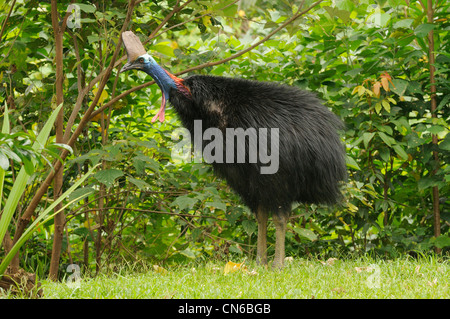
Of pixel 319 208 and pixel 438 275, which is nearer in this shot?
pixel 438 275

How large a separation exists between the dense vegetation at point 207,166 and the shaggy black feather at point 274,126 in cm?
40

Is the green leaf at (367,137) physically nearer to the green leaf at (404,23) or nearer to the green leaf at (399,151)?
the green leaf at (399,151)

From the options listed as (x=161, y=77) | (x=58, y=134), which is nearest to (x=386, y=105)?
(x=161, y=77)

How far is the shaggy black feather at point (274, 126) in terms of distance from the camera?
307 cm

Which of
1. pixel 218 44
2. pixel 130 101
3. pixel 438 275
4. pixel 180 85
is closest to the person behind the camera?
pixel 438 275

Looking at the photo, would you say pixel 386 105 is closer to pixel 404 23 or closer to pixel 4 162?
pixel 404 23

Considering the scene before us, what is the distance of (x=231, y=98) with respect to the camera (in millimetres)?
3121

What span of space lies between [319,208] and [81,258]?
1785 millimetres

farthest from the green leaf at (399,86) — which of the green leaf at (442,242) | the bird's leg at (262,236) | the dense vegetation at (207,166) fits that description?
the bird's leg at (262,236)

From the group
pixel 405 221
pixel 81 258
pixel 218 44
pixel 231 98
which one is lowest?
pixel 81 258

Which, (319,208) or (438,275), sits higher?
(319,208)
